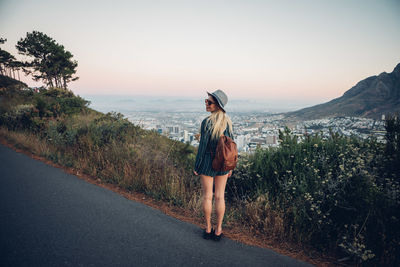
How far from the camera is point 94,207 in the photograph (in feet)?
11.0

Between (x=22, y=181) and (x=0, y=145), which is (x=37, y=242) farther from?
(x=0, y=145)

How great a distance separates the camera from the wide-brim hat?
2.51 metres

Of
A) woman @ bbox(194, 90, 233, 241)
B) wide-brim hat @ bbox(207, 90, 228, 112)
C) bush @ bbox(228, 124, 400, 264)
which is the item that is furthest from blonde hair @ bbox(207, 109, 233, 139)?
bush @ bbox(228, 124, 400, 264)

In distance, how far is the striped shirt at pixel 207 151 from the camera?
8.37 ft

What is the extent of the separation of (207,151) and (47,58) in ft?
119

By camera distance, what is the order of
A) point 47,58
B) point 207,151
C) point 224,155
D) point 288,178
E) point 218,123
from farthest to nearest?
point 47,58 → point 288,178 → point 207,151 → point 218,123 → point 224,155

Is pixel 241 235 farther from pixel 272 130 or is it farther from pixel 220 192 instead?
pixel 272 130

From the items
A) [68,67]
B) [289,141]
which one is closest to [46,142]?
[289,141]

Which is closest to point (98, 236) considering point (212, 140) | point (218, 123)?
point (212, 140)

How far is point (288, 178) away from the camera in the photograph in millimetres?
3844

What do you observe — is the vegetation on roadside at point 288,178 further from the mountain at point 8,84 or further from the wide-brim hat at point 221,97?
the mountain at point 8,84

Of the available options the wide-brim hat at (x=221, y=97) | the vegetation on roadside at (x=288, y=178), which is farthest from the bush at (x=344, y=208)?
the wide-brim hat at (x=221, y=97)

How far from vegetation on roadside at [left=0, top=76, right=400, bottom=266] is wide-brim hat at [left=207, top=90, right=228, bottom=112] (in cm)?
179

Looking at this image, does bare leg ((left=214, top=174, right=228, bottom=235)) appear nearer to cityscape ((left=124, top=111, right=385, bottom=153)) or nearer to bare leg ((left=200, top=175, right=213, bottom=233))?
bare leg ((left=200, top=175, right=213, bottom=233))
